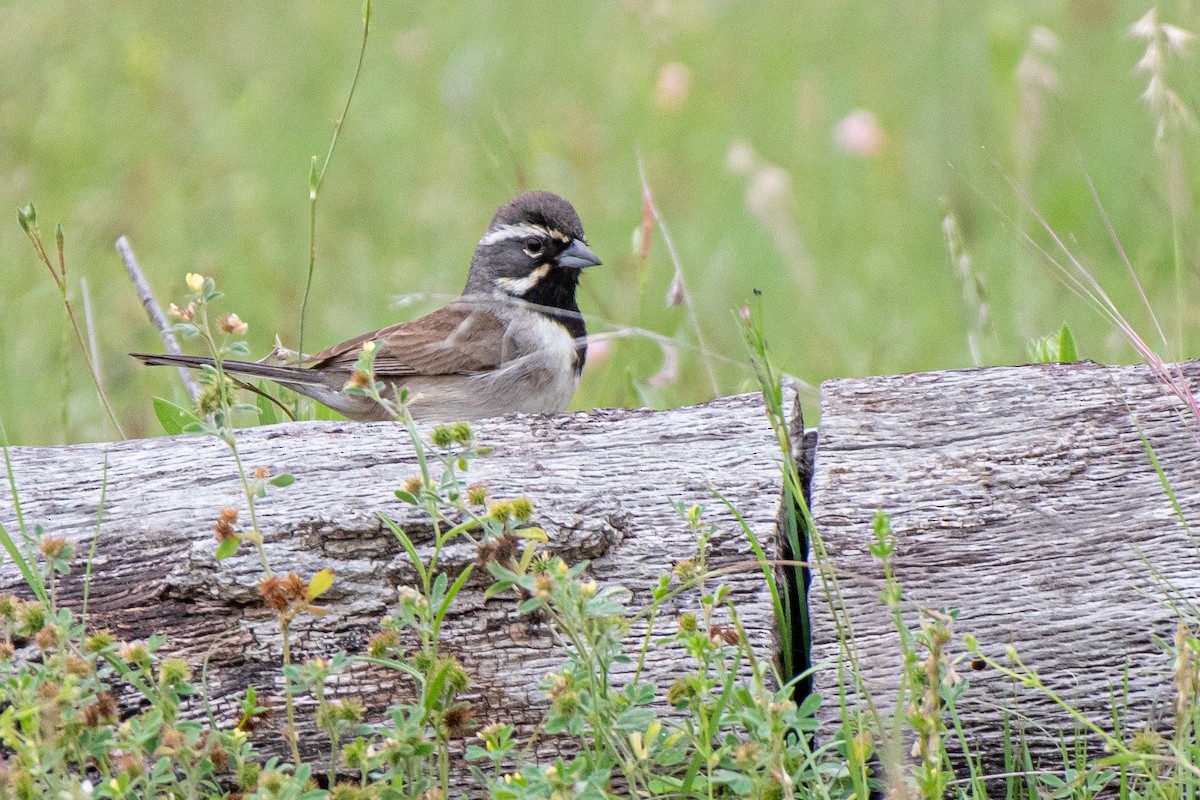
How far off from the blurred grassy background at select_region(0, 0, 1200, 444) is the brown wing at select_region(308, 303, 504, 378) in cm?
86

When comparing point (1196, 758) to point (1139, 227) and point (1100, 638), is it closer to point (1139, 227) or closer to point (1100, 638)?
point (1100, 638)

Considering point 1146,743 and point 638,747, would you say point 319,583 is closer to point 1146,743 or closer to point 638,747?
point 638,747

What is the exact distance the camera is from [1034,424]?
362cm

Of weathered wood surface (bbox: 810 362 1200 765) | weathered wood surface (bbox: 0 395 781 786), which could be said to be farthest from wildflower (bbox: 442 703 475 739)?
weathered wood surface (bbox: 810 362 1200 765)

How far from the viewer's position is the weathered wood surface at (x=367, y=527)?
3.24 metres

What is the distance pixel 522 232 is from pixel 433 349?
2.31ft

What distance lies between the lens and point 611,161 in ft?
33.7

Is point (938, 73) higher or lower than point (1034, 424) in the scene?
higher

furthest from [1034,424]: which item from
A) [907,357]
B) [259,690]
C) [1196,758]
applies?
[907,357]

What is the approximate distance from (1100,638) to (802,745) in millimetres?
799

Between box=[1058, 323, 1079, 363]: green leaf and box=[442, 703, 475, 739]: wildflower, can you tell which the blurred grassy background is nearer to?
box=[1058, 323, 1079, 363]: green leaf

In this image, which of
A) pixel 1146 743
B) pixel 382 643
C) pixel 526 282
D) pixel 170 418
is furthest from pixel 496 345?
pixel 1146 743

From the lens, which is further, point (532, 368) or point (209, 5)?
point (209, 5)

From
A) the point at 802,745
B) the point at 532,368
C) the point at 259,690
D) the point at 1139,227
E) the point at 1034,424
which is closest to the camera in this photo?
the point at 802,745
